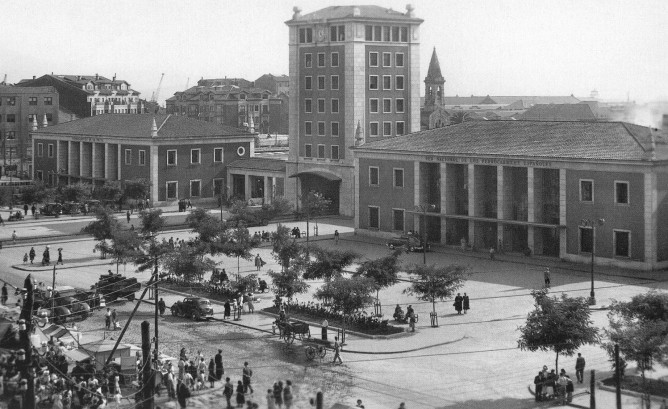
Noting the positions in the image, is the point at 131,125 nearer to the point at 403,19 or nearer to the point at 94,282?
the point at 403,19

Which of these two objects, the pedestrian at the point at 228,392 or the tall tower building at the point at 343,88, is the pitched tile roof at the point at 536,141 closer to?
the tall tower building at the point at 343,88

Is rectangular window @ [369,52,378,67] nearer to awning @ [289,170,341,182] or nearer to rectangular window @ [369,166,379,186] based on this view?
awning @ [289,170,341,182]

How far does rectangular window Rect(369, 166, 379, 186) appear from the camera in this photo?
258 feet

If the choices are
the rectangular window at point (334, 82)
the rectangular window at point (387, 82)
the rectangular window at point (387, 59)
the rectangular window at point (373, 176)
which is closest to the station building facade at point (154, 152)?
the rectangular window at point (334, 82)

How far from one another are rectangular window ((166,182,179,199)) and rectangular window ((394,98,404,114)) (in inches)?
928

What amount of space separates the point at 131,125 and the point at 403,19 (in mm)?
31242

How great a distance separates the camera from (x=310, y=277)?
50.4 metres

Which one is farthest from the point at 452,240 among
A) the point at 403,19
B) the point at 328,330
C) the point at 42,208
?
the point at 42,208

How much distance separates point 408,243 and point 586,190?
13506 millimetres

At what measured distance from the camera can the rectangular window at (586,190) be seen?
Result: 63.2m

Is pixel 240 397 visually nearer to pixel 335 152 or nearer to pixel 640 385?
pixel 640 385

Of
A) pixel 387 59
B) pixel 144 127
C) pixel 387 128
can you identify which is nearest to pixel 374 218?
pixel 387 128

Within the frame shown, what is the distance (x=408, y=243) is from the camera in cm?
7081

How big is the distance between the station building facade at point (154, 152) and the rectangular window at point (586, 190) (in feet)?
163
